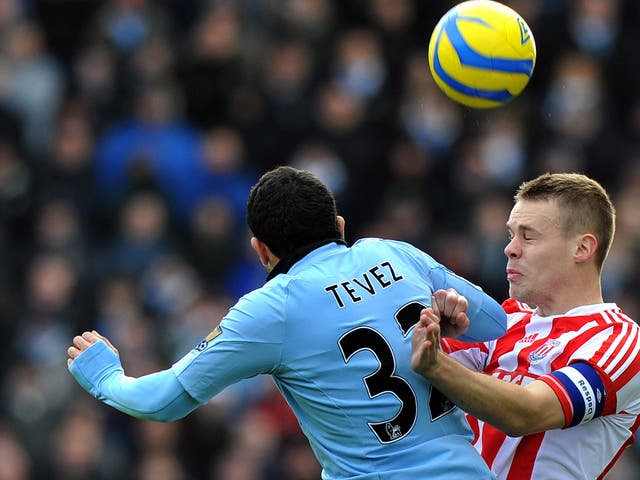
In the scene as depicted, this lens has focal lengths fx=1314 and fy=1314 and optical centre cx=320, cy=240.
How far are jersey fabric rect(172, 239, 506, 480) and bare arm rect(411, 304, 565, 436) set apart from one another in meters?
0.16

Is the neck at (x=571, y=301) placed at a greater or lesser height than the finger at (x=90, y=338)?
greater

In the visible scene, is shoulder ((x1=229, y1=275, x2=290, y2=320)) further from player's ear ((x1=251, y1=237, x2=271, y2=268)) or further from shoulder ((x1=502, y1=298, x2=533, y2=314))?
shoulder ((x1=502, y1=298, x2=533, y2=314))

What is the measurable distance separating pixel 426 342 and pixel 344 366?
37cm

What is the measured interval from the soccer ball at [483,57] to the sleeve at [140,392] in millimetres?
2151

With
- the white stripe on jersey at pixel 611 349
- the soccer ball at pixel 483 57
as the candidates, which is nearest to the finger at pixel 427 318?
the white stripe on jersey at pixel 611 349

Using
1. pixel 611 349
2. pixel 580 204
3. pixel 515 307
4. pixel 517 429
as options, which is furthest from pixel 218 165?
pixel 517 429

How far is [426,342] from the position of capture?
502cm

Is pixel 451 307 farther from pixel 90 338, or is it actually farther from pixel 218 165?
pixel 218 165

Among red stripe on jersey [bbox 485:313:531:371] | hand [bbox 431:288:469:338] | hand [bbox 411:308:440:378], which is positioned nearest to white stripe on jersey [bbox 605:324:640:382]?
red stripe on jersey [bbox 485:313:531:371]

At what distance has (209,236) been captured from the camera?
12633 mm

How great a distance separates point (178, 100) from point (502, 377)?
342 inches

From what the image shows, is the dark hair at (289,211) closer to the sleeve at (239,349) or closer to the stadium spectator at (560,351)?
the sleeve at (239,349)

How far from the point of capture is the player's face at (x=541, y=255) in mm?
5828

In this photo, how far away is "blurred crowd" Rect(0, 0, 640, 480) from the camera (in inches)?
454
